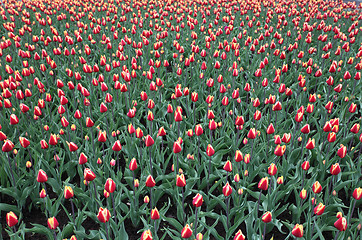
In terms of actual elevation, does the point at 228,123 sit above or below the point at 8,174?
above

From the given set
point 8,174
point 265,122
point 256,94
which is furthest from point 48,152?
point 256,94

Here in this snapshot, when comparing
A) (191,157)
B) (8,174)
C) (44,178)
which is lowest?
(8,174)

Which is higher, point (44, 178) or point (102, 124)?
point (44, 178)

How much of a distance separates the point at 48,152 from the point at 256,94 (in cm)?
302

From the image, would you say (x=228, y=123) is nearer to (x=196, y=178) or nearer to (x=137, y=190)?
(x=196, y=178)

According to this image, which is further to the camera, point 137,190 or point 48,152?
point 48,152

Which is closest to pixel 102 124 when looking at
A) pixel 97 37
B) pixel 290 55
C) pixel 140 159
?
pixel 140 159

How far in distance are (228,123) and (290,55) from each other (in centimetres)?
362

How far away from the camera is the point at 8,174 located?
3.12 metres

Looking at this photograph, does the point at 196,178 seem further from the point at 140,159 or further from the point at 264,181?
the point at 264,181

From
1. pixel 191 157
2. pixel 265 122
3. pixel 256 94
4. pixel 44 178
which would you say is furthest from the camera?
pixel 256 94

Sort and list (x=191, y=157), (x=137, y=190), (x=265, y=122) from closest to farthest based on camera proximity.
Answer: (x=137, y=190) < (x=191, y=157) < (x=265, y=122)

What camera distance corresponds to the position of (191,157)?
3246 mm

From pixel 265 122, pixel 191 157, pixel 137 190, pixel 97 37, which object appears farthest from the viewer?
pixel 97 37
